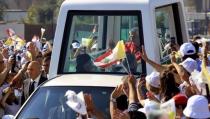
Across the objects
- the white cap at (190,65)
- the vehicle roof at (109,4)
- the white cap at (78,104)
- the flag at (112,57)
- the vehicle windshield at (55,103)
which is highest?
the vehicle roof at (109,4)

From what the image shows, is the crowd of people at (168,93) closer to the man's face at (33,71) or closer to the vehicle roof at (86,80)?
the vehicle roof at (86,80)

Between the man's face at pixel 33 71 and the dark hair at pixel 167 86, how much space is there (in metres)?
3.02

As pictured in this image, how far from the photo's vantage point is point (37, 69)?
8.95 m

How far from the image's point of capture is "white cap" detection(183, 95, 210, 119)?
206 inches

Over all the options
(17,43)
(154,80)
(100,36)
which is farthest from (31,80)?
(17,43)

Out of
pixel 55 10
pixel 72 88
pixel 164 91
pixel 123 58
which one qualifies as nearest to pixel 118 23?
pixel 123 58

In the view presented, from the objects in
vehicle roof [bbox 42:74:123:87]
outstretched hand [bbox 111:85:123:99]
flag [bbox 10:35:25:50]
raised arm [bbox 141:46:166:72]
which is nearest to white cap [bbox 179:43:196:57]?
raised arm [bbox 141:46:166:72]

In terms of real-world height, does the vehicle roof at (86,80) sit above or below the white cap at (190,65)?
below

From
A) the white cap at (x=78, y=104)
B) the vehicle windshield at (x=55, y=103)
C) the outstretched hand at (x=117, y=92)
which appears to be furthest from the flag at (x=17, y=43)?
the white cap at (x=78, y=104)

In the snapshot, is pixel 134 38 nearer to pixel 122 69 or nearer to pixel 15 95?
pixel 122 69

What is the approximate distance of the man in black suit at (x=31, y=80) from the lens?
349 inches

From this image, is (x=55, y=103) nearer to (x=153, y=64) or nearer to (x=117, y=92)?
(x=117, y=92)

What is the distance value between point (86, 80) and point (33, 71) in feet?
5.68

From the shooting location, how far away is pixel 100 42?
9.07 meters
